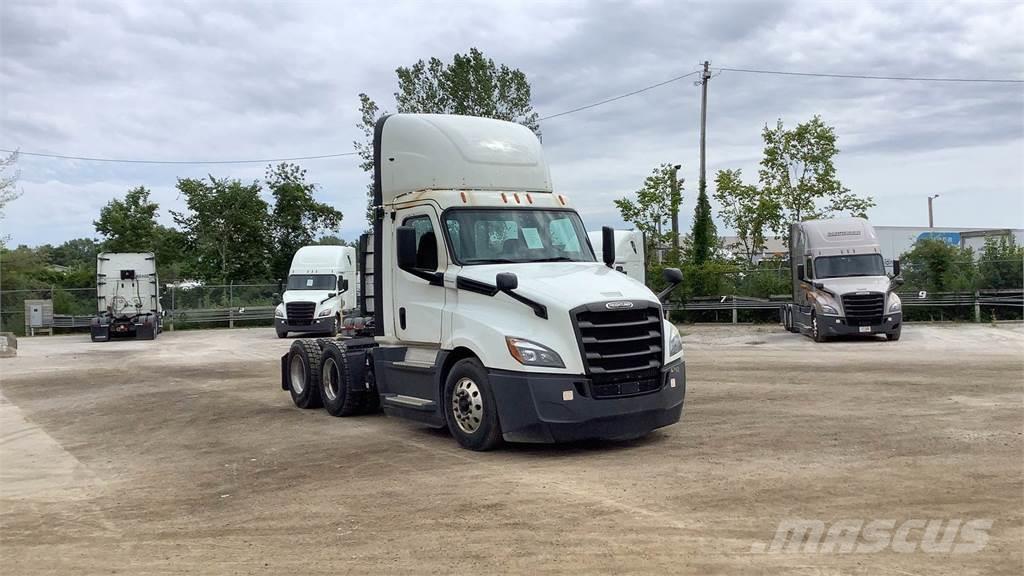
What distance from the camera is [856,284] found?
2302 cm

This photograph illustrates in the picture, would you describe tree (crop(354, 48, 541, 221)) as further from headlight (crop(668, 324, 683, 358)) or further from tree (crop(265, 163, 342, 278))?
headlight (crop(668, 324, 683, 358))

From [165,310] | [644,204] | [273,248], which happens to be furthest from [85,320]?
[644,204]

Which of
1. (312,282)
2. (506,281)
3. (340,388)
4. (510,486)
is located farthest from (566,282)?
(312,282)

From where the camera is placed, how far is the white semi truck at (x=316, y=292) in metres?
31.8

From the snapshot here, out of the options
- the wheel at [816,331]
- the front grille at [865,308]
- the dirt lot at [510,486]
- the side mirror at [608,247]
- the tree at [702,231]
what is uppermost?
the tree at [702,231]

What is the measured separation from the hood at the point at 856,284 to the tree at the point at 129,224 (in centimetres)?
4282

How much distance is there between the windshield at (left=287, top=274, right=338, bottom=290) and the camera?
3281cm

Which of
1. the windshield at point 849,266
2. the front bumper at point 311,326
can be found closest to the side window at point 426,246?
the windshield at point 849,266

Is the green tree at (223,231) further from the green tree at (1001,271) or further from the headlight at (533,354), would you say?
the headlight at (533,354)

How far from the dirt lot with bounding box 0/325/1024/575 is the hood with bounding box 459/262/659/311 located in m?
1.56

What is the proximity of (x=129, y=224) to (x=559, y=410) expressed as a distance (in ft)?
175

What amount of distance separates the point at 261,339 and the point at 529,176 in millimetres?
23446

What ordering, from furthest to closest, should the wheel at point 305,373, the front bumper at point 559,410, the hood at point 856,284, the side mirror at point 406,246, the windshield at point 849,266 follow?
the windshield at point 849,266
the hood at point 856,284
the wheel at point 305,373
the side mirror at point 406,246
the front bumper at point 559,410

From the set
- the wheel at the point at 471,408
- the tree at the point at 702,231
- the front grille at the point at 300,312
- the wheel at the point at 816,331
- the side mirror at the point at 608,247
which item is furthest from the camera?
the tree at the point at 702,231
